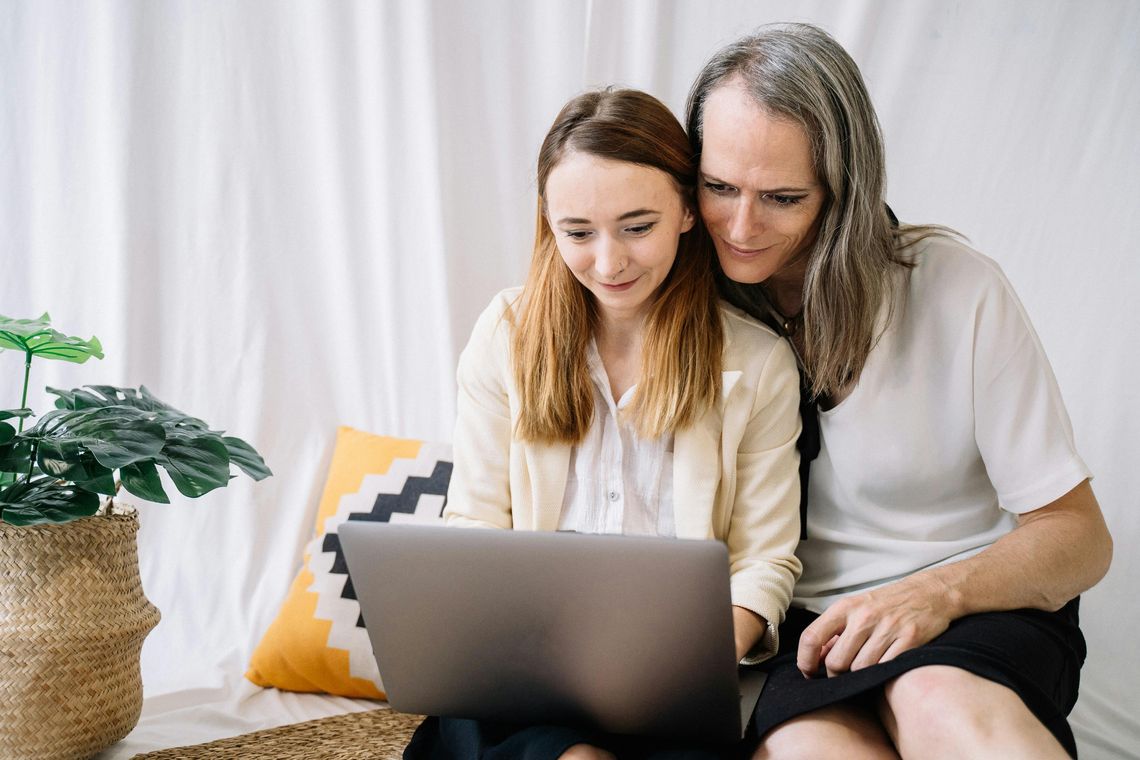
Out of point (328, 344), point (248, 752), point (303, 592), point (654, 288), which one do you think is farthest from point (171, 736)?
point (654, 288)

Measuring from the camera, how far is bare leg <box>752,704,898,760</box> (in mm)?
1125

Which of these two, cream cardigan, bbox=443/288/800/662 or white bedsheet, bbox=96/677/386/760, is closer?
cream cardigan, bbox=443/288/800/662

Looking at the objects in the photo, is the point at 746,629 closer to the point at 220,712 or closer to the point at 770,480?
the point at 770,480

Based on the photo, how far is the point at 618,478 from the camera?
1473mm

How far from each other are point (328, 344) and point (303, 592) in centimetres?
51

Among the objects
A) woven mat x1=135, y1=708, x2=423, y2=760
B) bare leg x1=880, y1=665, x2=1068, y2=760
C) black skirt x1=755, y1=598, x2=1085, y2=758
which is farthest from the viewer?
woven mat x1=135, y1=708, x2=423, y2=760

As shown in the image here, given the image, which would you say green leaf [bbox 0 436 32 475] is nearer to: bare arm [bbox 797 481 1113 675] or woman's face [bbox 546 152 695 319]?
woman's face [bbox 546 152 695 319]

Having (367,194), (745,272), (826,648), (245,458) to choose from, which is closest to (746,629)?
(826,648)

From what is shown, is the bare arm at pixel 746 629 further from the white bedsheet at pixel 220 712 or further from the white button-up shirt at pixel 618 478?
the white bedsheet at pixel 220 712

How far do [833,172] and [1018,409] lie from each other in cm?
37

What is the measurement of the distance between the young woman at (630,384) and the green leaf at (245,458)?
0.28 metres

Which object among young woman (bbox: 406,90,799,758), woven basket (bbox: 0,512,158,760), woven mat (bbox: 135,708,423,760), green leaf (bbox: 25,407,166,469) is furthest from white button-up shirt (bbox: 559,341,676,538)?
woven basket (bbox: 0,512,158,760)

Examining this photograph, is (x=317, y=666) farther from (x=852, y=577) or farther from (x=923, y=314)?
(x=923, y=314)

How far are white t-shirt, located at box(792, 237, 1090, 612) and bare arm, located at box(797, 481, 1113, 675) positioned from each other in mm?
49
